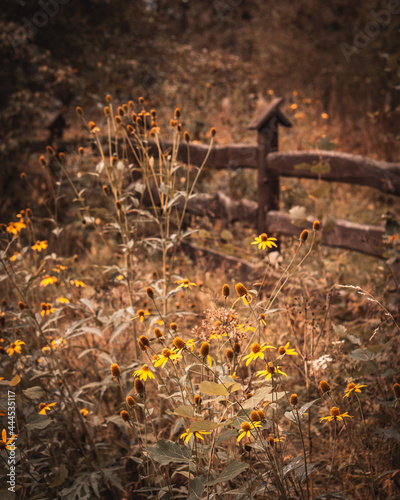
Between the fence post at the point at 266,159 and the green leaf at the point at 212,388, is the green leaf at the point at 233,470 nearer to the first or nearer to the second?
the green leaf at the point at 212,388

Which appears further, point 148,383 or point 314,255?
point 314,255

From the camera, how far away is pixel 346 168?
3252mm

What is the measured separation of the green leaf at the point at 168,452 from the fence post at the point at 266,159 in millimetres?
2719

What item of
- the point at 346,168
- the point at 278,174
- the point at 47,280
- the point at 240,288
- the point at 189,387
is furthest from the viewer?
the point at 278,174

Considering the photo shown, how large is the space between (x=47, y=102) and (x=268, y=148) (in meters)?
3.57

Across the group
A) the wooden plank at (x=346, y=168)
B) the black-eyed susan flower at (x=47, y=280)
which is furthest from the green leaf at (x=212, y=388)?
the wooden plank at (x=346, y=168)

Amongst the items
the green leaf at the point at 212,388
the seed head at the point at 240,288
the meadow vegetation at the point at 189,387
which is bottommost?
the meadow vegetation at the point at 189,387

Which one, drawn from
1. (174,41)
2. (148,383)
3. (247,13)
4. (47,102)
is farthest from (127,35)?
(247,13)

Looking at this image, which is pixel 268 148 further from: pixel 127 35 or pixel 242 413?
pixel 127 35

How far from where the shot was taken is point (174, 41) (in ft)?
23.8

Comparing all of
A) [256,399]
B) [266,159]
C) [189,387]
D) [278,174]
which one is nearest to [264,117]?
[266,159]

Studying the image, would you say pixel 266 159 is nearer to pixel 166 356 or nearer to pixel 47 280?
pixel 47 280

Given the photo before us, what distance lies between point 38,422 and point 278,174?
2.84m

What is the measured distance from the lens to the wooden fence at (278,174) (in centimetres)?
314
